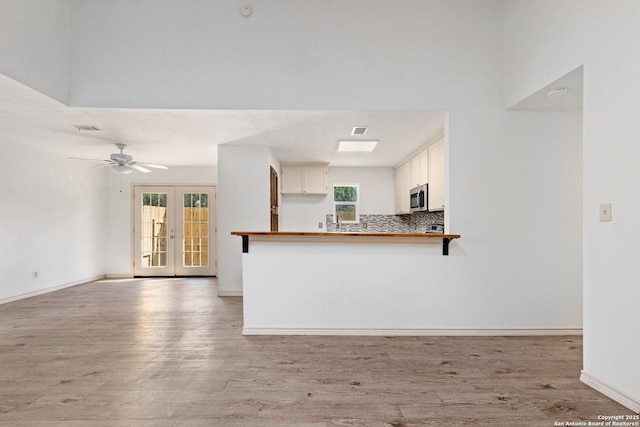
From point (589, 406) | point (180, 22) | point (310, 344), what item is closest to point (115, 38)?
point (180, 22)

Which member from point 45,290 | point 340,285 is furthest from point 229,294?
point 45,290

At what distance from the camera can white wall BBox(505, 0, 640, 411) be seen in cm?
220

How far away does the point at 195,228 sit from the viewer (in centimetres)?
799

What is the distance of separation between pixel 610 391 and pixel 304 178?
5.34 meters

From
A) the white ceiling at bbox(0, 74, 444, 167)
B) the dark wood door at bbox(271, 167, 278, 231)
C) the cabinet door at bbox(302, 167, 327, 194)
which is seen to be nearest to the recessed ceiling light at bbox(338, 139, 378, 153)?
the white ceiling at bbox(0, 74, 444, 167)

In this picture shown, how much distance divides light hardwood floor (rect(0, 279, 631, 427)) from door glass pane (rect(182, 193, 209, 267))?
3.86 meters

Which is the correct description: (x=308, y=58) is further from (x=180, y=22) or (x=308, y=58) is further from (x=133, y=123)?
(x=133, y=123)

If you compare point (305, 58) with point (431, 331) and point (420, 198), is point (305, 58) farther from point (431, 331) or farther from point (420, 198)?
point (431, 331)

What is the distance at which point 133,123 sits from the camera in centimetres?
429

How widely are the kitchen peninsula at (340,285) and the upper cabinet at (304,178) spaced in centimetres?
332

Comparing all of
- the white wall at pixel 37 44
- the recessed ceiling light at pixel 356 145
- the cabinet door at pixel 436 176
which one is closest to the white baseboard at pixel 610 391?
the cabinet door at pixel 436 176

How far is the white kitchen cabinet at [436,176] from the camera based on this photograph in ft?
14.9

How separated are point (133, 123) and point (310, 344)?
3135mm

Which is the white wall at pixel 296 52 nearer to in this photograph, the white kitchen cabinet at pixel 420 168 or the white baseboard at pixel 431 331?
the white kitchen cabinet at pixel 420 168
